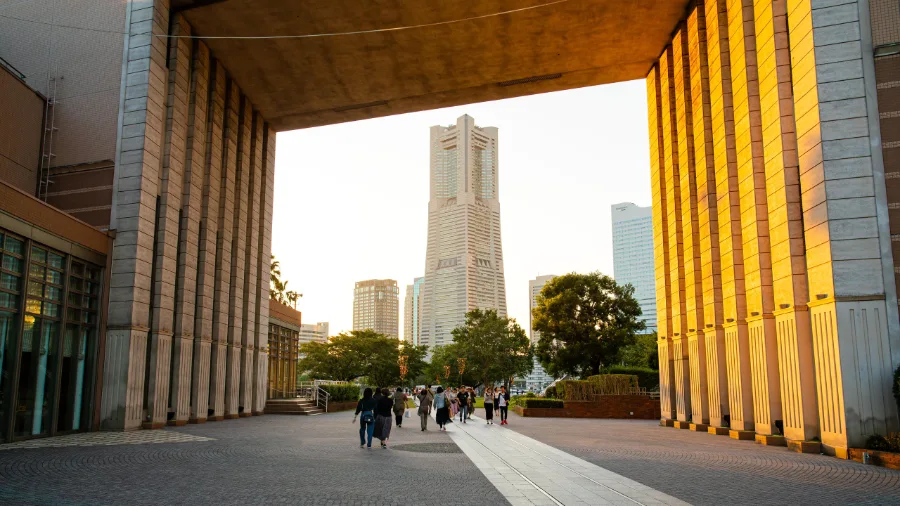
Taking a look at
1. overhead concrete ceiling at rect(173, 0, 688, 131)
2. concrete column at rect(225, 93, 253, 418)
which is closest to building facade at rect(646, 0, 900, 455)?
overhead concrete ceiling at rect(173, 0, 688, 131)

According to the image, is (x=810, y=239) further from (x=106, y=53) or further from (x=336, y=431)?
(x=106, y=53)

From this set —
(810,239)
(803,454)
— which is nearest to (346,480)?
(803,454)

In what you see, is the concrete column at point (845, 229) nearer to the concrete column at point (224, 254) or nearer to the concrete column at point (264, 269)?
the concrete column at point (224, 254)

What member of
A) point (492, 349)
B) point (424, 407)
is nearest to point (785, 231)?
point (424, 407)

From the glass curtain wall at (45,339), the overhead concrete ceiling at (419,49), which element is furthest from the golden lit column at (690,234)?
the glass curtain wall at (45,339)

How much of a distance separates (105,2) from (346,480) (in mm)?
23132

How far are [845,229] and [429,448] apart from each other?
1115 cm

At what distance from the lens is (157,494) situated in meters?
9.34

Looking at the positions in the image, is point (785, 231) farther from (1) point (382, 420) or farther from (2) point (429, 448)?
(1) point (382, 420)

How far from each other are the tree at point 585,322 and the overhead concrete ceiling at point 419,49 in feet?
74.7

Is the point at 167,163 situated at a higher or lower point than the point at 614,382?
higher

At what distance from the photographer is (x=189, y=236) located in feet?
89.6

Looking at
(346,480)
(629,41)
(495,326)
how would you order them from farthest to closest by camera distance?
(495,326) → (629,41) → (346,480)

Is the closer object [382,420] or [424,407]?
[382,420]
